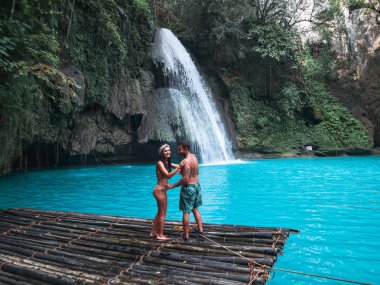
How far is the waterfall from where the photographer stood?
19281 mm

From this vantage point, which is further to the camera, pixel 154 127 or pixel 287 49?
pixel 287 49

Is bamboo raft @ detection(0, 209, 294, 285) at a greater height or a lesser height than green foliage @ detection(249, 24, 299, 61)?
lesser

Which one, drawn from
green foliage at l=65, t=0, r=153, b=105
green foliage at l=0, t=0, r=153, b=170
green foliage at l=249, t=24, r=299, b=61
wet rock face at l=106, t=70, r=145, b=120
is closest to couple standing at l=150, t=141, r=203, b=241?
green foliage at l=0, t=0, r=153, b=170

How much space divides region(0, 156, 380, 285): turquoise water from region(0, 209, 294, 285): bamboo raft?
668 millimetres

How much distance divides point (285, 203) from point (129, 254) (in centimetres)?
514

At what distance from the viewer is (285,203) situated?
8.18 metres

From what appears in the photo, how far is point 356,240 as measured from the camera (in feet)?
17.7

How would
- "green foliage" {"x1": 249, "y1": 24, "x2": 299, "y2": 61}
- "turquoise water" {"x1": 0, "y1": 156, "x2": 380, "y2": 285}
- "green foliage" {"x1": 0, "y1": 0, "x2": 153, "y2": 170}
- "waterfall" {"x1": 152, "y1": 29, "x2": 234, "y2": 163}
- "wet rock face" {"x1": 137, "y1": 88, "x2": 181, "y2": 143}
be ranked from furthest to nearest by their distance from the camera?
"green foliage" {"x1": 249, "y1": 24, "x2": 299, "y2": 61}, "waterfall" {"x1": 152, "y1": 29, "x2": 234, "y2": 163}, "wet rock face" {"x1": 137, "y1": 88, "x2": 181, "y2": 143}, "green foliage" {"x1": 0, "y1": 0, "x2": 153, "y2": 170}, "turquoise water" {"x1": 0, "y1": 156, "x2": 380, "y2": 285}

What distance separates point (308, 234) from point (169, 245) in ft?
8.90

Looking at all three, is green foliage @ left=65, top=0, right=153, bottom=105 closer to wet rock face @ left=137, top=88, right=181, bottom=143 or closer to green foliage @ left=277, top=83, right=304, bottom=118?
wet rock face @ left=137, top=88, right=181, bottom=143

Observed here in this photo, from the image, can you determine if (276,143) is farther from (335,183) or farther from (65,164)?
(65,164)

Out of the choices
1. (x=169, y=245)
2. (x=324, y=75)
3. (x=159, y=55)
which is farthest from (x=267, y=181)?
(x=324, y=75)

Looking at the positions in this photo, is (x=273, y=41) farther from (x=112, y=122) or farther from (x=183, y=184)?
(x=183, y=184)

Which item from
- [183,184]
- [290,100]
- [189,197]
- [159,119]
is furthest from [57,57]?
[290,100]
